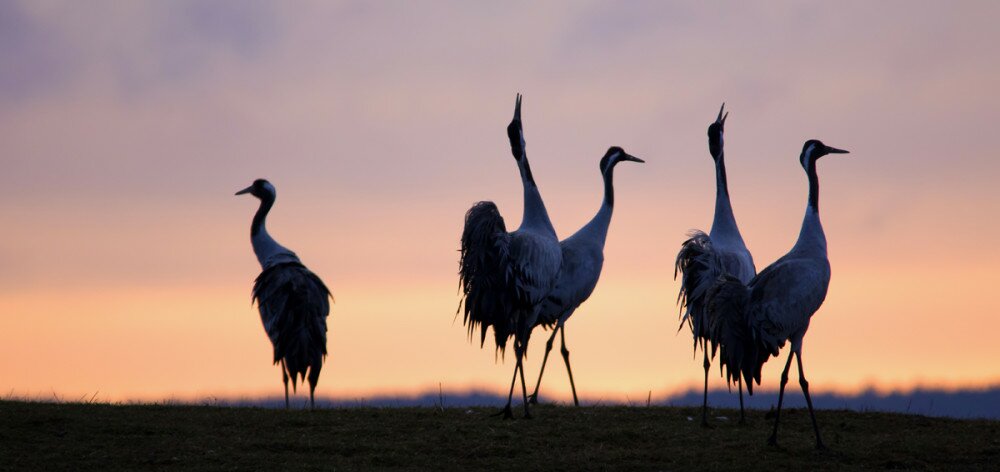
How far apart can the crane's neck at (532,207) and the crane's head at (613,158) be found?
2093mm

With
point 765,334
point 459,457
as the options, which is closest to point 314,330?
point 459,457

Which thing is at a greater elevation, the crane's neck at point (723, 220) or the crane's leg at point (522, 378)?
the crane's neck at point (723, 220)

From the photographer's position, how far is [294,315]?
18.5 meters

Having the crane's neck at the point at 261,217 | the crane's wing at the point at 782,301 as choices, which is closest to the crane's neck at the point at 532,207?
the crane's wing at the point at 782,301

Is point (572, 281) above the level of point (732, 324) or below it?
above

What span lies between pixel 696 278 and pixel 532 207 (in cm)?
296

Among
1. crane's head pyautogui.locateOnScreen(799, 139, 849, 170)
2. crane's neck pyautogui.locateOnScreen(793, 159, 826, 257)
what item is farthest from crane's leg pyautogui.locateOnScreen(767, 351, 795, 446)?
crane's head pyautogui.locateOnScreen(799, 139, 849, 170)

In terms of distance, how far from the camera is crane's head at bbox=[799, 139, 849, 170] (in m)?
16.5

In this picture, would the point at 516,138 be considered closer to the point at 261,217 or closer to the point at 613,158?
the point at 613,158

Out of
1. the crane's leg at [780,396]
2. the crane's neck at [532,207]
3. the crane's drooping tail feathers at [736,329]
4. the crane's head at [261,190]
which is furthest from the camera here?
the crane's head at [261,190]

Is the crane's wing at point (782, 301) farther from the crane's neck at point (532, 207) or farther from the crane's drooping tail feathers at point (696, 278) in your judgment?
the crane's neck at point (532, 207)

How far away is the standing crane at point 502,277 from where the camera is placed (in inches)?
640

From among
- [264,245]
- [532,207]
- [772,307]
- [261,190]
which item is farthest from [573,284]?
[261,190]

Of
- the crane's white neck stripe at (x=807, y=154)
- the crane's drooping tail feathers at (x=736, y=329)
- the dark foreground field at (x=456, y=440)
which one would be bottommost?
the dark foreground field at (x=456, y=440)
